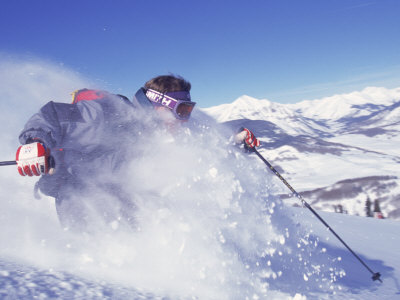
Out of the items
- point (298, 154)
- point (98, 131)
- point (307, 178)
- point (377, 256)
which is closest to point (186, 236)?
point (98, 131)

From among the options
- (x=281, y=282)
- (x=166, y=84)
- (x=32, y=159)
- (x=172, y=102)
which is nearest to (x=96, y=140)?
(x=32, y=159)

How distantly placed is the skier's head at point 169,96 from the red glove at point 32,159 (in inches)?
61.5

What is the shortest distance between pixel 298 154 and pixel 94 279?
174804 millimetres

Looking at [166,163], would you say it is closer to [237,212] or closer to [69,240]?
[237,212]

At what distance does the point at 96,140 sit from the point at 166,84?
1353mm

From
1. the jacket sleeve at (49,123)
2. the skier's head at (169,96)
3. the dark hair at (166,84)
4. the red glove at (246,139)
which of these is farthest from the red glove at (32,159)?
the red glove at (246,139)

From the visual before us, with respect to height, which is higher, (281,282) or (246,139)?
(246,139)

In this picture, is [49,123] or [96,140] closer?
[49,123]

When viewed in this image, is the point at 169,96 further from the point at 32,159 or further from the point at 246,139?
the point at 32,159

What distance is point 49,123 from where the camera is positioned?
3.11 m

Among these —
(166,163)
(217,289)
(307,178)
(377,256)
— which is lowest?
(307,178)

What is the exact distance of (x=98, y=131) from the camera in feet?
11.3

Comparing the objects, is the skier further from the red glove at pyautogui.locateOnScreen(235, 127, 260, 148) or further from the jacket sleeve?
the red glove at pyautogui.locateOnScreen(235, 127, 260, 148)

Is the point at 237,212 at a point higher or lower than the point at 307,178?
higher
